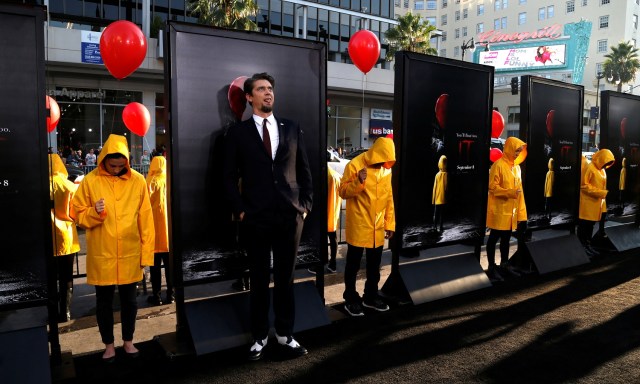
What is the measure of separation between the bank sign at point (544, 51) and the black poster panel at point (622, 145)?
38192 millimetres

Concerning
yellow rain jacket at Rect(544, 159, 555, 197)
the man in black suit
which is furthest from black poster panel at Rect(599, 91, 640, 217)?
the man in black suit

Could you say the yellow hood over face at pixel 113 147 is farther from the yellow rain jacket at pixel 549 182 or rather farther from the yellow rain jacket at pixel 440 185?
the yellow rain jacket at pixel 549 182

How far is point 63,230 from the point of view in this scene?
446 centimetres

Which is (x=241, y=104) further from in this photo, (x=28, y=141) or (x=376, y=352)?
(x=376, y=352)

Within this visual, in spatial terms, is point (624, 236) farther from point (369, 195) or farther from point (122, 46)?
point (122, 46)

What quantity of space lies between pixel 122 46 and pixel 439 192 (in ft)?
14.1

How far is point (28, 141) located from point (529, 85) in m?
5.98

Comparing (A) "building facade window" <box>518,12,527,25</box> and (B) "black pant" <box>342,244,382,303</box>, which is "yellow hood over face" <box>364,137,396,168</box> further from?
(A) "building facade window" <box>518,12,527,25</box>

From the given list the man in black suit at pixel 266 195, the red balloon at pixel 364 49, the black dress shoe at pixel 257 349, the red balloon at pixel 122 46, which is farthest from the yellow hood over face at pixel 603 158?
the red balloon at pixel 122 46

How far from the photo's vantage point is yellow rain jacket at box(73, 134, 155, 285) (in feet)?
11.6

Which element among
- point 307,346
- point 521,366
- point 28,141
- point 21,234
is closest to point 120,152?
point 28,141

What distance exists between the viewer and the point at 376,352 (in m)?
3.94

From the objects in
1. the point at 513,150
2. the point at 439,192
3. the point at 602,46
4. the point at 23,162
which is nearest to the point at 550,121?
the point at 513,150

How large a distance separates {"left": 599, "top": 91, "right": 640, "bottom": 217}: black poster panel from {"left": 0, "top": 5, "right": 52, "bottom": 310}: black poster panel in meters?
8.16
